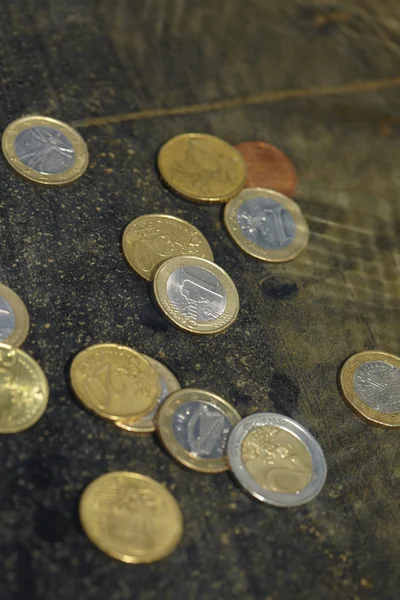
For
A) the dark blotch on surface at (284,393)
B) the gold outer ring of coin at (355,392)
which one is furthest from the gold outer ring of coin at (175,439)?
the gold outer ring of coin at (355,392)

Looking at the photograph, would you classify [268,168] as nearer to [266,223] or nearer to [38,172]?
[266,223]

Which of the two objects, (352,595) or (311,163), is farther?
(311,163)

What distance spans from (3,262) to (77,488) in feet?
1.86

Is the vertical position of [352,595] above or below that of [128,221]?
below

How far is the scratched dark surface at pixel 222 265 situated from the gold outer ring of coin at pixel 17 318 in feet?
0.11

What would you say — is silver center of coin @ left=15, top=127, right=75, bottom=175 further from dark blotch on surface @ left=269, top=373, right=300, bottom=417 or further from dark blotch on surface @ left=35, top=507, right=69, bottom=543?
dark blotch on surface @ left=35, top=507, right=69, bottom=543

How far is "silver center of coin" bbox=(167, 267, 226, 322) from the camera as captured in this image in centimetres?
162

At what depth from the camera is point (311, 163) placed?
2.17 metres

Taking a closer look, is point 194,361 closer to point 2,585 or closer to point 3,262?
point 3,262

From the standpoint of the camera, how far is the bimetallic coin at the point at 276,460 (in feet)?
4.58

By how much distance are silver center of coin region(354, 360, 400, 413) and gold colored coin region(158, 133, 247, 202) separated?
601mm

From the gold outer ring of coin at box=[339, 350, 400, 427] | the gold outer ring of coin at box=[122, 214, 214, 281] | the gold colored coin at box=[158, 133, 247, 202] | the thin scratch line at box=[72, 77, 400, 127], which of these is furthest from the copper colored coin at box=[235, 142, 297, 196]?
the gold outer ring of coin at box=[339, 350, 400, 427]

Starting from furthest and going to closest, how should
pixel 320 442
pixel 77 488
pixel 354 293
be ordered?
1. pixel 354 293
2. pixel 320 442
3. pixel 77 488

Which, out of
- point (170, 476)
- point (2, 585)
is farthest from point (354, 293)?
point (2, 585)
